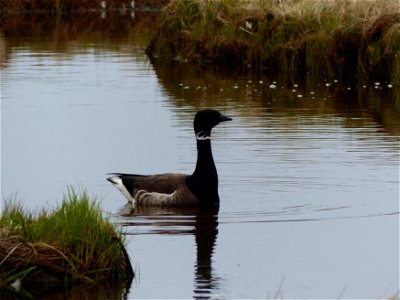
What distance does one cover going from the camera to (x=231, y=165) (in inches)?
659

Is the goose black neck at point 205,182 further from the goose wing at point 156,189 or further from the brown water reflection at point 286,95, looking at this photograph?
the brown water reflection at point 286,95

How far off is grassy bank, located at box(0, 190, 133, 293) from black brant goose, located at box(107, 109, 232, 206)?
356 centimetres

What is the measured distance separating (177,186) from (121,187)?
632 mm

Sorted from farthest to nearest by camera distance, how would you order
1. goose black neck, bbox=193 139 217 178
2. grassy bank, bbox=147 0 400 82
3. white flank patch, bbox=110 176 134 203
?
1. grassy bank, bbox=147 0 400 82
2. white flank patch, bbox=110 176 134 203
3. goose black neck, bbox=193 139 217 178

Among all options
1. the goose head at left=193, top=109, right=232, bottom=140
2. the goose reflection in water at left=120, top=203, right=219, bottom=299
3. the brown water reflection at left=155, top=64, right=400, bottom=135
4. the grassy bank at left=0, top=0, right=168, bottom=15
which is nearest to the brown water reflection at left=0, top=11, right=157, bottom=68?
the grassy bank at left=0, top=0, right=168, bottom=15

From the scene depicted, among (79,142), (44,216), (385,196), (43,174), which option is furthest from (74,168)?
(44,216)

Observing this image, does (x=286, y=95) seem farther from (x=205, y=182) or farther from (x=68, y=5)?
(x=68, y=5)

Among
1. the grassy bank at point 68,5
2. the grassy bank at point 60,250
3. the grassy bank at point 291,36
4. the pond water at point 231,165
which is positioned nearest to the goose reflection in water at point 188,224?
the pond water at point 231,165

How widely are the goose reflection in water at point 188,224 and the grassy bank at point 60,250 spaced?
0.78 m

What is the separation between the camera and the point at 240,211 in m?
14.1

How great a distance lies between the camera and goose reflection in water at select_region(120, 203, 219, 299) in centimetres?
1164

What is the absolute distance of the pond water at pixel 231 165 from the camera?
11.3m

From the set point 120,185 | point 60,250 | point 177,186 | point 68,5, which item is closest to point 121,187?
point 120,185

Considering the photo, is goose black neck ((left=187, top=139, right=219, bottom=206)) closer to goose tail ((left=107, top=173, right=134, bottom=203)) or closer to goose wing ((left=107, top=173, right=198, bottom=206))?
goose wing ((left=107, top=173, right=198, bottom=206))
